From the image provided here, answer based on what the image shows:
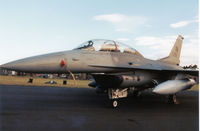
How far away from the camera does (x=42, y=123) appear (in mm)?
4852

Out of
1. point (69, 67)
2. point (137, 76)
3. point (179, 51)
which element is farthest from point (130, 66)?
point (179, 51)

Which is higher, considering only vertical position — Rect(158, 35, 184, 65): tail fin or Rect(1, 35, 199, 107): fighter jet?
Rect(158, 35, 184, 65): tail fin

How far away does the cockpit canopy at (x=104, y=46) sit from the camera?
26.4 feet

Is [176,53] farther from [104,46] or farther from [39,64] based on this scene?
[39,64]

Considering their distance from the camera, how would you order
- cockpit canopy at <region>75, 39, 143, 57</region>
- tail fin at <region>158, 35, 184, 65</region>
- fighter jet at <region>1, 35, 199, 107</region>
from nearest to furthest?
1. fighter jet at <region>1, 35, 199, 107</region>
2. cockpit canopy at <region>75, 39, 143, 57</region>
3. tail fin at <region>158, 35, 184, 65</region>

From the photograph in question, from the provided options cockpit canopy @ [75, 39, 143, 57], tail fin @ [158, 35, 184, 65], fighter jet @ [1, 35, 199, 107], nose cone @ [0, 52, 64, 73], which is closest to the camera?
nose cone @ [0, 52, 64, 73]

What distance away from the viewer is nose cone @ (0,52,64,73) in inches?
253

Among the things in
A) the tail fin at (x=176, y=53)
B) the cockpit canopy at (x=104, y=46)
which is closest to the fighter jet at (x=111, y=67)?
the cockpit canopy at (x=104, y=46)

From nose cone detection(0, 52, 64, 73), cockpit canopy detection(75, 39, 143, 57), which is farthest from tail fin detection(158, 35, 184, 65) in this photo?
nose cone detection(0, 52, 64, 73)

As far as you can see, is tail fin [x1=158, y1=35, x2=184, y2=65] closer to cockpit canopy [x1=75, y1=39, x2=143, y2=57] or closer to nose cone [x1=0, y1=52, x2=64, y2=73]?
cockpit canopy [x1=75, y1=39, x2=143, y2=57]

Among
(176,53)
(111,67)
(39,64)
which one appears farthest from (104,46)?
(176,53)

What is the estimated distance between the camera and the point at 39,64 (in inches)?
261

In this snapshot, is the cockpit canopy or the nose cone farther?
the cockpit canopy

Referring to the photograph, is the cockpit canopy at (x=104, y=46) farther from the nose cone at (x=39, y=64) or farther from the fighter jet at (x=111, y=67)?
the nose cone at (x=39, y=64)
